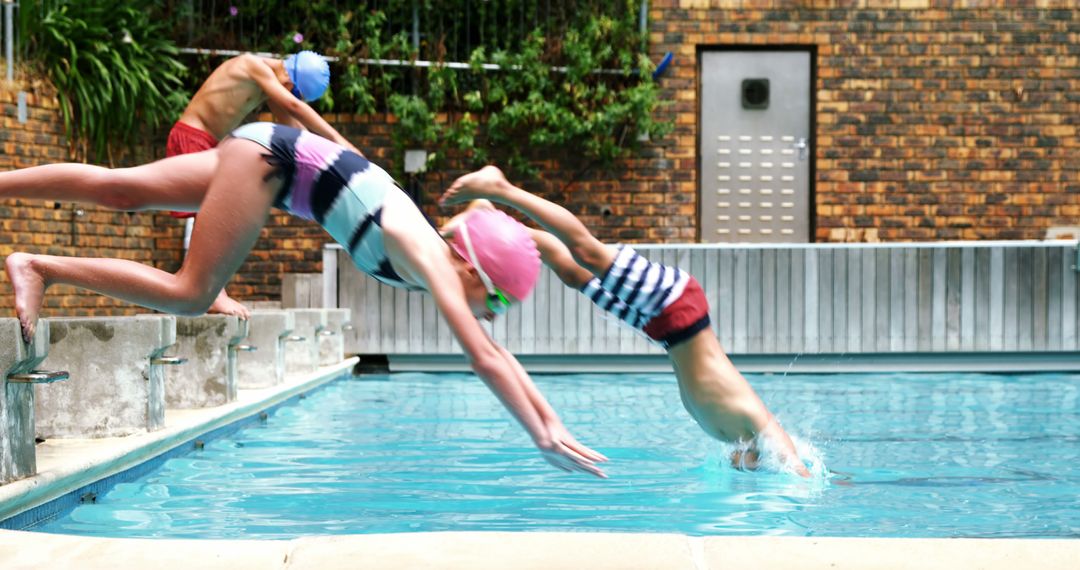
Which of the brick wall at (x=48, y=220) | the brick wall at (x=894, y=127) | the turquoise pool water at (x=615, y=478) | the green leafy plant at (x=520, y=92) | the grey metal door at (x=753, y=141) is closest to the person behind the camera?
the turquoise pool water at (x=615, y=478)

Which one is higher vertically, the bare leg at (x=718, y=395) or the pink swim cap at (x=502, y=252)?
the pink swim cap at (x=502, y=252)

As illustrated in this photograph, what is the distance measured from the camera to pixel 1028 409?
7379mm

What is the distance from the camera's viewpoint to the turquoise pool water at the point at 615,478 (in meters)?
3.87

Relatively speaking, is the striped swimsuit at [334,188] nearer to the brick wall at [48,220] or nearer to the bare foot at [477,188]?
the bare foot at [477,188]

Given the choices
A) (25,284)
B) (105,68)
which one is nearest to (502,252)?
(25,284)

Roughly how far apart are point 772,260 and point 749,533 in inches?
262

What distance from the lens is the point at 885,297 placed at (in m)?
10.1

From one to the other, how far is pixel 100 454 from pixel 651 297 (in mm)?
1986

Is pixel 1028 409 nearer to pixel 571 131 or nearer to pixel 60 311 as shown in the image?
pixel 571 131

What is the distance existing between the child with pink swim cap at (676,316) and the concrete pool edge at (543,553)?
155 cm

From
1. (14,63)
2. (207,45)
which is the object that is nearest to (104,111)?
(14,63)

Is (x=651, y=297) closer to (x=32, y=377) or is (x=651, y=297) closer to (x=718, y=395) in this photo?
(x=718, y=395)

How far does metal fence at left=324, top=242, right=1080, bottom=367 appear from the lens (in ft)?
33.0

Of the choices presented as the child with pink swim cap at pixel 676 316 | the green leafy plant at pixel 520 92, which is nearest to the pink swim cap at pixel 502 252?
the child with pink swim cap at pixel 676 316
